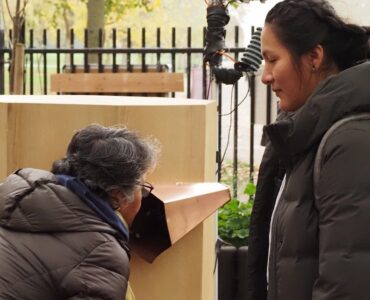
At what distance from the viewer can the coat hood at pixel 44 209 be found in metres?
2.54

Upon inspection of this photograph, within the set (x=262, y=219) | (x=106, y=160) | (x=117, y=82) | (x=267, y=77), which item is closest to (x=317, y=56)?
(x=267, y=77)

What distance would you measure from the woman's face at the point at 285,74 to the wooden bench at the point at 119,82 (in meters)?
5.62

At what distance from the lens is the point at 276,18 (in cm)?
237

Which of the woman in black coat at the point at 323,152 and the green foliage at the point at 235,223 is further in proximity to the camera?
the green foliage at the point at 235,223

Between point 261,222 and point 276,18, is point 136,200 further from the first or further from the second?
point 276,18

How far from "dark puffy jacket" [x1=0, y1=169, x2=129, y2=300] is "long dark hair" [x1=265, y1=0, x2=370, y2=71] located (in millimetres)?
826

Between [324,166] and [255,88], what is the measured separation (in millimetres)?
5943

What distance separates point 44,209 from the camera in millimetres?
2539

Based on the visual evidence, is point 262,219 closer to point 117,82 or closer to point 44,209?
point 44,209

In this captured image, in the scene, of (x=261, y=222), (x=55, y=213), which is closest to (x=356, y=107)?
(x=261, y=222)

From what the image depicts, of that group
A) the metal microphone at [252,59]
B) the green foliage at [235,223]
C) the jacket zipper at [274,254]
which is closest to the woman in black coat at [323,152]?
the jacket zipper at [274,254]

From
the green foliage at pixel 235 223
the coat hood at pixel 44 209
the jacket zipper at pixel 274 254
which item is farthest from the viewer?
the green foliage at pixel 235 223

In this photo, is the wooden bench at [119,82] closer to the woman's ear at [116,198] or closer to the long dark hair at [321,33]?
the woman's ear at [116,198]

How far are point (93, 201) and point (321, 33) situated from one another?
0.91m
